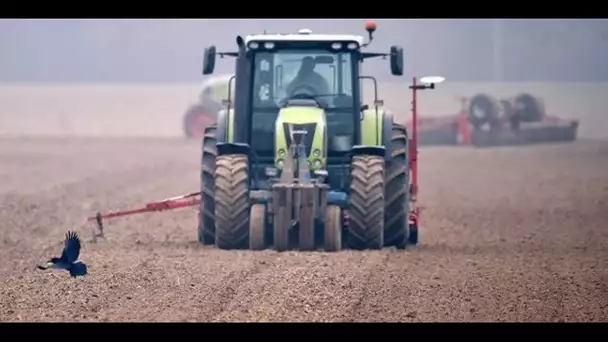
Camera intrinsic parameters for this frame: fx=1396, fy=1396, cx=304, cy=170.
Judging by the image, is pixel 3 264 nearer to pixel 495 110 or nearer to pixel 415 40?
pixel 495 110

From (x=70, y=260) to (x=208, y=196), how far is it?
2699mm

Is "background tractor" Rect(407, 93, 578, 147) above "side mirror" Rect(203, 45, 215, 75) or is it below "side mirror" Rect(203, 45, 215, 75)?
below

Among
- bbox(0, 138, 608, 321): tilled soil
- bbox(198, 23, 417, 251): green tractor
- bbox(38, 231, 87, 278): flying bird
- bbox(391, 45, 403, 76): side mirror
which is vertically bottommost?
bbox(0, 138, 608, 321): tilled soil

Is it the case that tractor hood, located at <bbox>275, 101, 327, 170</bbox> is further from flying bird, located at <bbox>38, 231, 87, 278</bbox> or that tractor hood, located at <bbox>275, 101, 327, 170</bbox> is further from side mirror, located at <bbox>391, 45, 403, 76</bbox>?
flying bird, located at <bbox>38, 231, 87, 278</bbox>

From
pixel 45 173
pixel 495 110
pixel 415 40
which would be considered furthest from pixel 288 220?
pixel 415 40

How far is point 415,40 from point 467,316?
31.0 m

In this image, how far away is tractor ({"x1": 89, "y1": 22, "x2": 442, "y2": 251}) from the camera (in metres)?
13.0

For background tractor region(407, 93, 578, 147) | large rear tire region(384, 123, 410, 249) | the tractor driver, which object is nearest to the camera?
large rear tire region(384, 123, 410, 249)

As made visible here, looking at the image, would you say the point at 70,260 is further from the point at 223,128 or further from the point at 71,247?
the point at 223,128

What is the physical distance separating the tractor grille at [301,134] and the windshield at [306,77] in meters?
0.61

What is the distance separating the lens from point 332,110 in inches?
546

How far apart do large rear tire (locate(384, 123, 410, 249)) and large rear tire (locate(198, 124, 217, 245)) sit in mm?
1695

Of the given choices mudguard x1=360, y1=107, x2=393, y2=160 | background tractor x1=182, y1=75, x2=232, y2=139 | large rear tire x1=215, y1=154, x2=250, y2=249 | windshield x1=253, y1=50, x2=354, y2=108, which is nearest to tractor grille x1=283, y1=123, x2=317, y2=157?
large rear tire x1=215, y1=154, x2=250, y2=249

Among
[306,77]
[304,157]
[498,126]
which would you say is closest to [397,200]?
[304,157]
